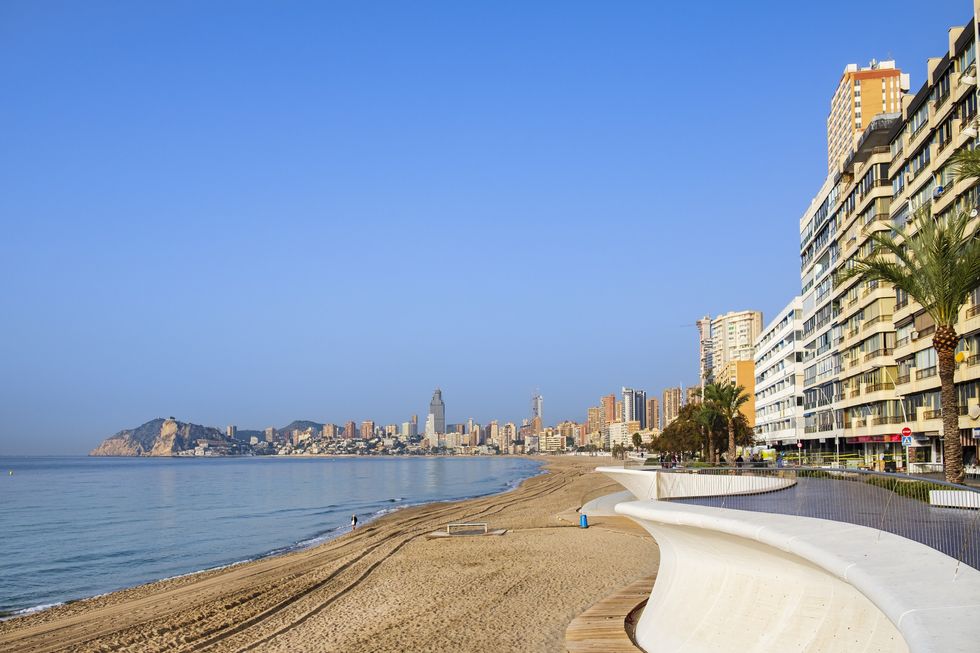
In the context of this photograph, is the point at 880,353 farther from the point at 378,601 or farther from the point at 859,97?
the point at 859,97

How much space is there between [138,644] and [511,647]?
874 centimetres

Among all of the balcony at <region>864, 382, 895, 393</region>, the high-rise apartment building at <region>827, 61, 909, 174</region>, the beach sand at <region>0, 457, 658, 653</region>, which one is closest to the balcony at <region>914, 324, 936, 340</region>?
the balcony at <region>864, 382, 895, 393</region>

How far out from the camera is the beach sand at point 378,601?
1719 centimetres

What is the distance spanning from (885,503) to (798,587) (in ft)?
3.73

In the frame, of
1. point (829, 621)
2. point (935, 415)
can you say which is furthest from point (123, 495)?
point (829, 621)

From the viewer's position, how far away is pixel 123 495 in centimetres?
8681

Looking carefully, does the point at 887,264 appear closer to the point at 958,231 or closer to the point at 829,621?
the point at 958,231

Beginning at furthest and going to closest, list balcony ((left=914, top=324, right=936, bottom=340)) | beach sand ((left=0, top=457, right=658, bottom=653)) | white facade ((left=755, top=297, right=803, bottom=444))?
white facade ((left=755, top=297, right=803, bottom=444)) < balcony ((left=914, top=324, right=936, bottom=340)) < beach sand ((left=0, top=457, right=658, bottom=653))

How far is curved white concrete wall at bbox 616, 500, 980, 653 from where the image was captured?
15.8 feet

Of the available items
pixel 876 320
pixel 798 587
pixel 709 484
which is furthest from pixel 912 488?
pixel 876 320

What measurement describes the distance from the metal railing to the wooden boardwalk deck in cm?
332

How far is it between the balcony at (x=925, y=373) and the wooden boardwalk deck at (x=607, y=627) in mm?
31142

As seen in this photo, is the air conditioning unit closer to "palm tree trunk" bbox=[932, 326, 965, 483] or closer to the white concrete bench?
"palm tree trunk" bbox=[932, 326, 965, 483]

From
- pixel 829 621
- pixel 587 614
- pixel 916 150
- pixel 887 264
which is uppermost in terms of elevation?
pixel 916 150
